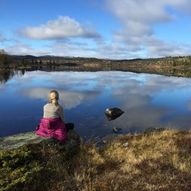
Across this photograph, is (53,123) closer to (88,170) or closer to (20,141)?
(20,141)

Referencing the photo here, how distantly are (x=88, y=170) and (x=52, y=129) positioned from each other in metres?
2.69

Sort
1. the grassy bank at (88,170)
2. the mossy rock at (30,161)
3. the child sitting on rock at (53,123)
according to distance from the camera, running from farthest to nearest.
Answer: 1. the child sitting on rock at (53,123)
2. the grassy bank at (88,170)
3. the mossy rock at (30,161)

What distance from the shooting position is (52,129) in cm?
1448

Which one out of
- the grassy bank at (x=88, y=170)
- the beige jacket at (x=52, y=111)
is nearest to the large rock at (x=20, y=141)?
the grassy bank at (x=88, y=170)

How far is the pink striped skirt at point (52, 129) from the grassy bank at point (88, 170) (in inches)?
17.2

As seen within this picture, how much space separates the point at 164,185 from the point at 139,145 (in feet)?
27.6

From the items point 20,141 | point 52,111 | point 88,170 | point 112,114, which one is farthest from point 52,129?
point 112,114

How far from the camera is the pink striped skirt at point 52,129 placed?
47.1ft

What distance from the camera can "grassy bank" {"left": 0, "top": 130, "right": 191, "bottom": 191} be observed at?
1061cm

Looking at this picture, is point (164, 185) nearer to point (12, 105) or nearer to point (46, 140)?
point (46, 140)

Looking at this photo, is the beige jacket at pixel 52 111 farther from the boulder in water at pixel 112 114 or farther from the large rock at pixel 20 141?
the boulder in water at pixel 112 114

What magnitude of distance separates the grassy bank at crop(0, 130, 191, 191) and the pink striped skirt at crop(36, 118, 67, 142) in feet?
1.43

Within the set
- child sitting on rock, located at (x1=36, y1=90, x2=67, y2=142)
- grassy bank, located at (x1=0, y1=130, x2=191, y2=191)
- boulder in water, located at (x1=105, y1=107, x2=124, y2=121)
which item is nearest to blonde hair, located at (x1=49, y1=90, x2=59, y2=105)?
child sitting on rock, located at (x1=36, y1=90, x2=67, y2=142)

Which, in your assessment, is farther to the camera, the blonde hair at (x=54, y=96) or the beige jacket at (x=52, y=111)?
the beige jacket at (x=52, y=111)
